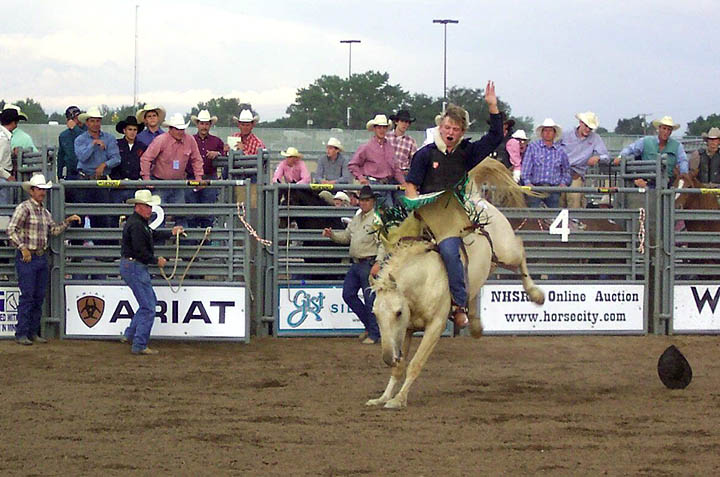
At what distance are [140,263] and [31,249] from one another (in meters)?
1.31

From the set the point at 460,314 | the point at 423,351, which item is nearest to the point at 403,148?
the point at 460,314

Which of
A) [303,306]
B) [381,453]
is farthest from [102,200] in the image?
[381,453]

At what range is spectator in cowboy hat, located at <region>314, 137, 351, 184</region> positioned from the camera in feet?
49.2

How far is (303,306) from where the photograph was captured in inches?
523

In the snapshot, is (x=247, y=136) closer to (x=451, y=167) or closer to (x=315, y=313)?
(x=315, y=313)

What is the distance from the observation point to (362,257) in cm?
1270

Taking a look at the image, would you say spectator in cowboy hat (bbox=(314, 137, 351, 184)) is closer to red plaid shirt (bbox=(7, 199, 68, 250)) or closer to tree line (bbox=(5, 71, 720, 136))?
red plaid shirt (bbox=(7, 199, 68, 250))

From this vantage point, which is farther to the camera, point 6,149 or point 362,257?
point 6,149

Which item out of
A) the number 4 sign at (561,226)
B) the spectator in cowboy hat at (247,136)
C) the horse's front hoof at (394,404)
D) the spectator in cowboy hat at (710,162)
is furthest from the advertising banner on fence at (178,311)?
the spectator in cowboy hat at (710,162)

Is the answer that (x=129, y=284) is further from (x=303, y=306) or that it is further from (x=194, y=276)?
(x=303, y=306)

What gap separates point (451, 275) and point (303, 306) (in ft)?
14.7

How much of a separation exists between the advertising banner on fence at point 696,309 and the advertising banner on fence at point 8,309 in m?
8.03

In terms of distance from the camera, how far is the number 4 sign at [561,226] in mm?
13727

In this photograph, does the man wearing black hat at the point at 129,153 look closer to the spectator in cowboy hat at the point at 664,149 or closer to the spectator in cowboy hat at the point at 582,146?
the spectator in cowboy hat at the point at 582,146
